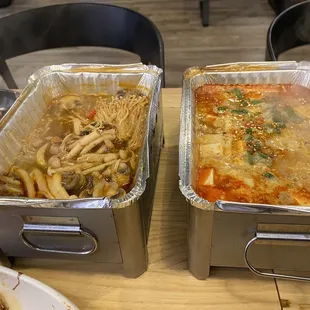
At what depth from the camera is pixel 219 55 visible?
3.41 meters

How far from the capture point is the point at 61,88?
136 centimetres

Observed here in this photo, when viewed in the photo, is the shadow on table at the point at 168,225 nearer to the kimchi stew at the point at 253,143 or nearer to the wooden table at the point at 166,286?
the wooden table at the point at 166,286

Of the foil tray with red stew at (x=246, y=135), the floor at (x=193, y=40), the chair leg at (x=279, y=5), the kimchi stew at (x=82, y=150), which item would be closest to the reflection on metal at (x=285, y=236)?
the foil tray with red stew at (x=246, y=135)

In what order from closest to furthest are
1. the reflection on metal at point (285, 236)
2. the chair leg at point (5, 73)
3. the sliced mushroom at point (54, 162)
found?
the reflection on metal at point (285, 236) < the sliced mushroom at point (54, 162) < the chair leg at point (5, 73)

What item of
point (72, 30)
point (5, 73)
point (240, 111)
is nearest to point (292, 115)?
point (240, 111)

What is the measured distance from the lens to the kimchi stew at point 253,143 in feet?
3.11

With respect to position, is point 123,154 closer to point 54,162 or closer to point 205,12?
point 54,162

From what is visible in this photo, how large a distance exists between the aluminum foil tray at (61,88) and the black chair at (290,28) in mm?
695

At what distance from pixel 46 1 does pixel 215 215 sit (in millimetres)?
4671

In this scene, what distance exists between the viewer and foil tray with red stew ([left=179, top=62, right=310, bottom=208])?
0.94 meters

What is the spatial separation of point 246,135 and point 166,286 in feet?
1.61

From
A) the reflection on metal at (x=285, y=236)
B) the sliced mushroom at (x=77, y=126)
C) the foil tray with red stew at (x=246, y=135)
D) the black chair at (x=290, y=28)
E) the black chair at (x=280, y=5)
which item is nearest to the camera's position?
the reflection on metal at (x=285, y=236)

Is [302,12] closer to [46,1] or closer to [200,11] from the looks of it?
[200,11]

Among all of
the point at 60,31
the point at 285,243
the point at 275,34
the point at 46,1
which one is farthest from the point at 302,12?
the point at 46,1
